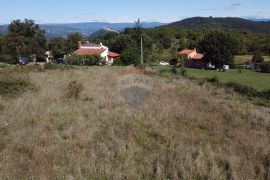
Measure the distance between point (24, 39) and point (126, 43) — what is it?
105 ft

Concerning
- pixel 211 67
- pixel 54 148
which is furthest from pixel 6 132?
pixel 211 67

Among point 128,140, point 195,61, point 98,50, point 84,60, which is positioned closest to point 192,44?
point 195,61

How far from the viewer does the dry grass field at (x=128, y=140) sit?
8.59 m

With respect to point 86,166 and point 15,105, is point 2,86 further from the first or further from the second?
point 86,166

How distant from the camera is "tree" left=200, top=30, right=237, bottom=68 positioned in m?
73.4

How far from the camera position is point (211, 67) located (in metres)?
78.2

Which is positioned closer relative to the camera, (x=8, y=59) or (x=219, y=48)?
(x=8, y=59)

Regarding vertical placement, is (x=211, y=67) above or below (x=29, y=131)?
below

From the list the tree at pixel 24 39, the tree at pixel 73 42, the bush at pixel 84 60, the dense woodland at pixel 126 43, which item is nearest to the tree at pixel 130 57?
the dense woodland at pixel 126 43

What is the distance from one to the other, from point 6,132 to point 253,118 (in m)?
10.2

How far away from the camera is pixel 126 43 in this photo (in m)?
84.9

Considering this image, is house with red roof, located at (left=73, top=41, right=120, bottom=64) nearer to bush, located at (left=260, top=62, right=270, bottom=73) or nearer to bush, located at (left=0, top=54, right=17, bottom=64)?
bush, located at (left=0, top=54, right=17, bottom=64)

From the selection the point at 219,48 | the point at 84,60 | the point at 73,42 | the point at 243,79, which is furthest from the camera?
the point at 73,42

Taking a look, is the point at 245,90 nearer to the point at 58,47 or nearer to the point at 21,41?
the point at 21,41
